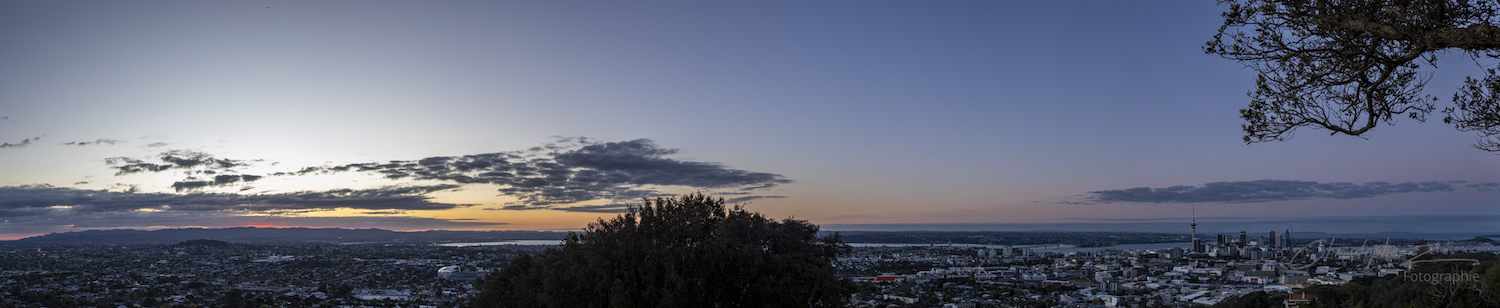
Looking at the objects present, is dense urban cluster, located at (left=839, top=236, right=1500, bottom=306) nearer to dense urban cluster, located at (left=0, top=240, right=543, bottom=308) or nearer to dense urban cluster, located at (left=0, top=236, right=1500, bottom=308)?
dense urban cluster, located at (left=0, top=236, right=1500, bottom=308)

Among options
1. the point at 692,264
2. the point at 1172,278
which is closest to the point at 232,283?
the point at 692,264

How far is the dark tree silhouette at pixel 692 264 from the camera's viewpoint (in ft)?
42.2

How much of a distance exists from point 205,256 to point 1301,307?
330ft

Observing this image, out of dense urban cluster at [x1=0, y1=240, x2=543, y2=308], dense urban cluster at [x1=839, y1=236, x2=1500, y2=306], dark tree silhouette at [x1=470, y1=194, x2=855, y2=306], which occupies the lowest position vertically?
dense urban cluster at [x1=0, y1=240, x2=543, y2=308]

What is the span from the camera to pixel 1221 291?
135ft

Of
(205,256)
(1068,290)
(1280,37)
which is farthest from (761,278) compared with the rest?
(205,256)

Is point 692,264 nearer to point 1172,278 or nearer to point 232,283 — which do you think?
point 1172,278

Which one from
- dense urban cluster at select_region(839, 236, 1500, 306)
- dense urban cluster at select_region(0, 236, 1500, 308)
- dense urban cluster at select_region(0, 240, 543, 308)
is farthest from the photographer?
dense urban cluster at select_region(0, 240, 543, 308)

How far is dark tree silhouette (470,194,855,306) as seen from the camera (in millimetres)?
12875

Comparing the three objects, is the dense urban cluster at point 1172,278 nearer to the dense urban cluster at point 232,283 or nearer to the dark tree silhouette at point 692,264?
the dark tree silhouette at point 692,264

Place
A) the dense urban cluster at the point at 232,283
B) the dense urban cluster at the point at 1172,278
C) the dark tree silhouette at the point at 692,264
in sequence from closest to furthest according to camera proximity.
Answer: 1. the dark tree silhouette at the point at 692,264
2. the dense urban cluster at the point at 1172,278
3. the dense urban cluster at the point at 232,283

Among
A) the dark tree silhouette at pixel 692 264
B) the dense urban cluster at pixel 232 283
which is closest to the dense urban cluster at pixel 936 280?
the dense urban cluster at pixel 232 283

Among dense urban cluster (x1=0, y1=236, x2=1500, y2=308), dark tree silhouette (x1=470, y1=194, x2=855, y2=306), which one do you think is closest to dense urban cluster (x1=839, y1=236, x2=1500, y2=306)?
dense urban cluster (x1=0, y1=236, x2=1500, y2=308)

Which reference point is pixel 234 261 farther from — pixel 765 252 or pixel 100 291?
pixel 765 252
